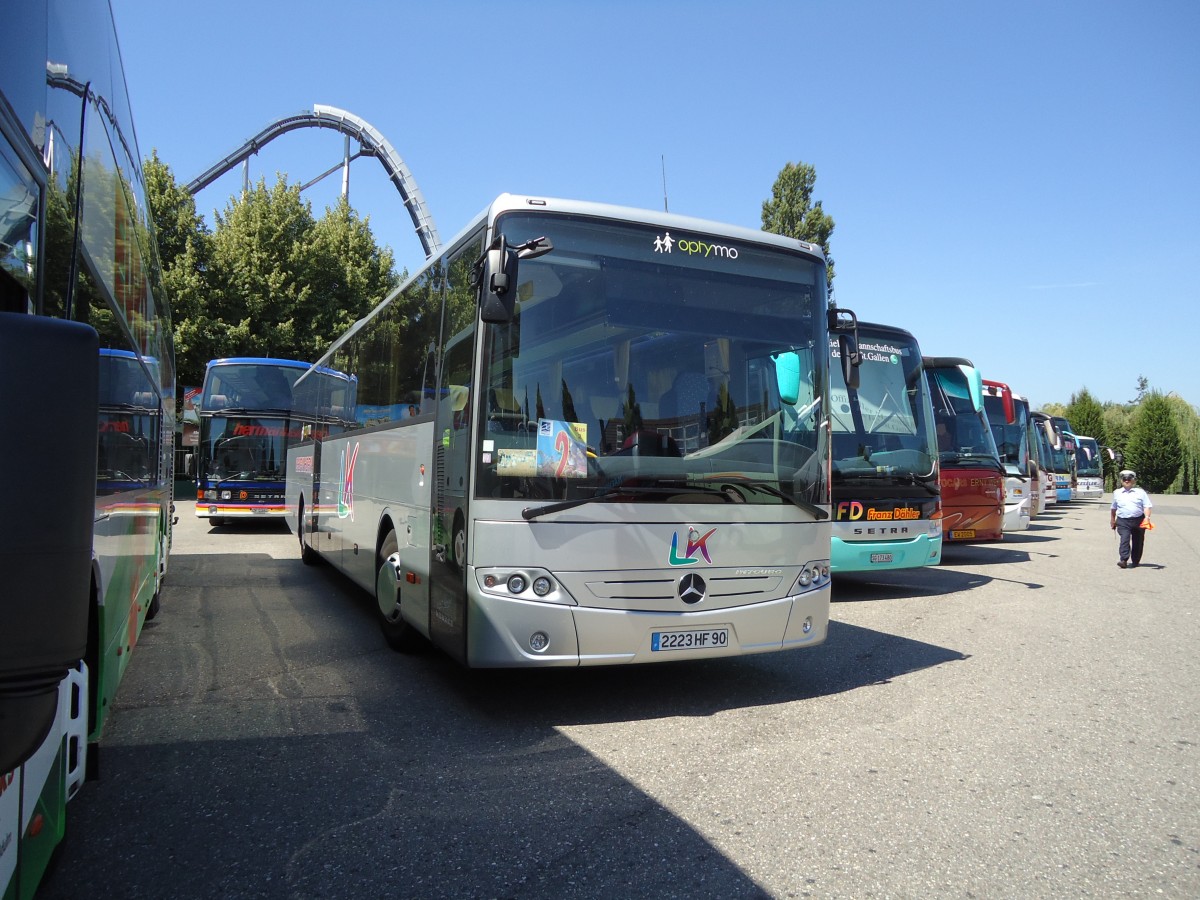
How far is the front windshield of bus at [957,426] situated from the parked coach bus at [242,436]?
13114 millimetres

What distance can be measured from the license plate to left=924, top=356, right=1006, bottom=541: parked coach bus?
9.18 m

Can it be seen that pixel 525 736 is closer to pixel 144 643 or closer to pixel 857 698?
pixel 857 698

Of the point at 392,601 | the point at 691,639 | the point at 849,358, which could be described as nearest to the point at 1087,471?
the point at 849,358

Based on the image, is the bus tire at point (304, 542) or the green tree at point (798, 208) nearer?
the bus tire at point (304, 542)

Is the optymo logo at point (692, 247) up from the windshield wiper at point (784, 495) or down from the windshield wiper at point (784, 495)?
up

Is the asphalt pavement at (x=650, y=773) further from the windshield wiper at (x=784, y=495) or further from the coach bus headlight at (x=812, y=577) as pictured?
the windshield wiper at (x=784, y=495)

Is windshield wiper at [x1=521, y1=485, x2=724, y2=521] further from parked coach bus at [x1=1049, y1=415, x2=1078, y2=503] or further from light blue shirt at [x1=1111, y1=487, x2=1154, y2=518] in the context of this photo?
parked coach bus at [x1=1049, y1=415, x2=1078, y2=503]

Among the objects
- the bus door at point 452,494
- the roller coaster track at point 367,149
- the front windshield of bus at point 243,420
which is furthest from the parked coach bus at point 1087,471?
the bus door at point 452,494

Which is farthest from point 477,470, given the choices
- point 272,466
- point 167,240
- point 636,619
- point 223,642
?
point 167,240

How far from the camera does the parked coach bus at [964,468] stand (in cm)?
1376

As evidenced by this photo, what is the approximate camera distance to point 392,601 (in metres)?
7.40

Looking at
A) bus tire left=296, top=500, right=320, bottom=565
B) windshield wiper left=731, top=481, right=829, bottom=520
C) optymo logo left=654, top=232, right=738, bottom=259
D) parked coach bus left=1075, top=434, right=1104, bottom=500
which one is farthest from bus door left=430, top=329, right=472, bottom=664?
parked coach bus left=1075, top=434, right=1104, bottom=500

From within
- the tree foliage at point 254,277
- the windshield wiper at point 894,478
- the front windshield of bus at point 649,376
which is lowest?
the windshield wiper at point 894,478

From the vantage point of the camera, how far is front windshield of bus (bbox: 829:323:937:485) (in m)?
10.6
